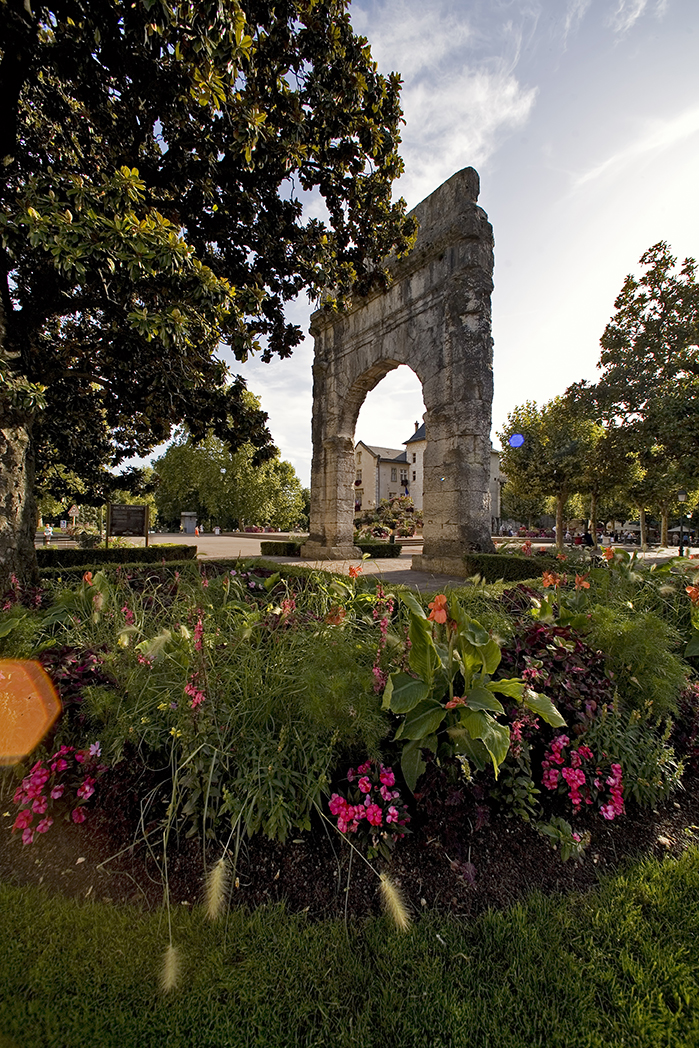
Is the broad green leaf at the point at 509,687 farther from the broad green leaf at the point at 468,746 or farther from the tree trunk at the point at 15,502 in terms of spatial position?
the tree trunk at the point at 15,502

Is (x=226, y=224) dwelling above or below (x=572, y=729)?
above

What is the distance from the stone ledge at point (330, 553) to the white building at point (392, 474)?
128ft

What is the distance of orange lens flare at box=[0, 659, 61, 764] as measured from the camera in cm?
243

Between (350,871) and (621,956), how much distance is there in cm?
102

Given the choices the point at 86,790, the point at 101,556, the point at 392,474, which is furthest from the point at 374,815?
the point at 392,474

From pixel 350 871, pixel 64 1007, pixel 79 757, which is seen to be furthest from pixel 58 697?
pixel 350 871

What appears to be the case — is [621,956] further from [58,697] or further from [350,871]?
[58,697]

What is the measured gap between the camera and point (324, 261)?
570 centimetres

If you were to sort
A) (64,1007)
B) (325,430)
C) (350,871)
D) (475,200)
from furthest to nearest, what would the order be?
1. (325,430)
2. (475,200)
3. (350,871)
4. (64,1007)

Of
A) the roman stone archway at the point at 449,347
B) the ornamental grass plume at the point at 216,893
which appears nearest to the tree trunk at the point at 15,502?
the ornamental grass plume at the point at 216,893

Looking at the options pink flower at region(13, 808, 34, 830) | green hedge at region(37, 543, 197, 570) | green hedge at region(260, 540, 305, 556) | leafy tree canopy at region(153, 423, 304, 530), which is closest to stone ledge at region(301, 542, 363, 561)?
green hedge at region(260, 540, 305, 556)

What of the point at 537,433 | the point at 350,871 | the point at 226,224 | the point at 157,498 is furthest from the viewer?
the point at 157,498

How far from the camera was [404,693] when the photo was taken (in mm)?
2111

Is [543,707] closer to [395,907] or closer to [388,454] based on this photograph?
[395,907]
